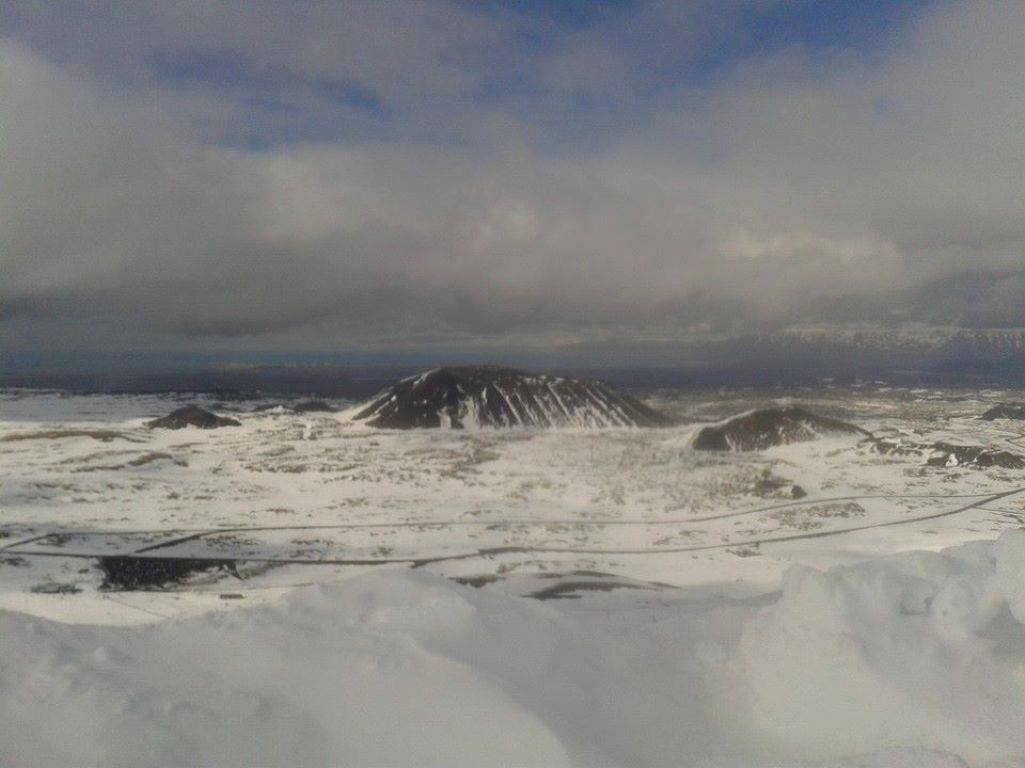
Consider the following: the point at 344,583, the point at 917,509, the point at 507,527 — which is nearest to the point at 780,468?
the point at 917,509

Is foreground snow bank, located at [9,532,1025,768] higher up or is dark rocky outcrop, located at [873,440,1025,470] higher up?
foreground snow bank, located at [9,532,1025,768]

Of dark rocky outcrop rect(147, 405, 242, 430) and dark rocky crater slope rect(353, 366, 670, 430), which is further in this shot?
dark rocky outcrop rect(147, 405, 242, 430)

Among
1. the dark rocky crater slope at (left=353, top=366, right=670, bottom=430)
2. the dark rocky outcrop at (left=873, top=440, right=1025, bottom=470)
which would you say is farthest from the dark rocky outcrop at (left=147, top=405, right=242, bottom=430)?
the dark rocky outcrop at (left=873, top=440, right=1025, bottom=470)

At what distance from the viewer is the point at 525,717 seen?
15.4ft

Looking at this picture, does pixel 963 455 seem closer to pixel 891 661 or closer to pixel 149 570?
pixel 891 661

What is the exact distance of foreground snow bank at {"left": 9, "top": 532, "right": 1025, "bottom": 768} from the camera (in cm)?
430

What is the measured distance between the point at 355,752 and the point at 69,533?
20133 mm

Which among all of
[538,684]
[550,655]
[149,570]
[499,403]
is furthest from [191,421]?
[538,684]

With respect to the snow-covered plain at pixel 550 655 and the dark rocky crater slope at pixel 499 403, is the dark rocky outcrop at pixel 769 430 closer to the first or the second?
the dark rocky crater slope at pixel 499 403

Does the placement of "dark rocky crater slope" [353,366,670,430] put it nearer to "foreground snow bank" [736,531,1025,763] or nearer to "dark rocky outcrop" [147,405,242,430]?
"dark rocky outcrop" [147,405,242,430]

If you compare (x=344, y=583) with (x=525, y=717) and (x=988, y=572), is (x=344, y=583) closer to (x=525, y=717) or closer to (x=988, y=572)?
(x=525, y=717)

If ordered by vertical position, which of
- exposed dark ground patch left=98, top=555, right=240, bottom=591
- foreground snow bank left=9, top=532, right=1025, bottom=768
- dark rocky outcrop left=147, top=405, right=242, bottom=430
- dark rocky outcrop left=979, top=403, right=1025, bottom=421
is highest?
dark rocky outcrop left=979, top=403, right=1025, bottom=421

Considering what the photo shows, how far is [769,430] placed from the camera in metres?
34.1

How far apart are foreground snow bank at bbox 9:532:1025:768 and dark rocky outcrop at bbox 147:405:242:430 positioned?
51.4 meters
